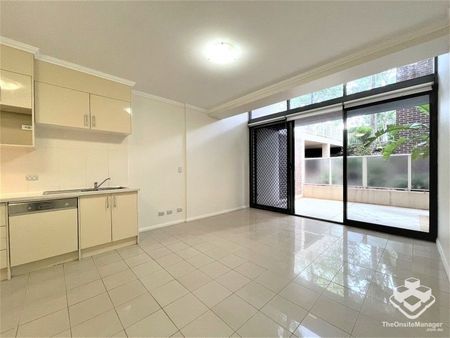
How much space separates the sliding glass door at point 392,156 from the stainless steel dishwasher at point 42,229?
453cm

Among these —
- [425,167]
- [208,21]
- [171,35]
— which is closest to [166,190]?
[171,35]

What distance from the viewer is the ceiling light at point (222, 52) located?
84.4 inches

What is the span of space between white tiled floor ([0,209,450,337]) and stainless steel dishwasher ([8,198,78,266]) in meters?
0.23

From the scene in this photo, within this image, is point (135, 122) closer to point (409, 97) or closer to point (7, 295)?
point (7, 295)

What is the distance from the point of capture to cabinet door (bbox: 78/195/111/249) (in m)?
2.48

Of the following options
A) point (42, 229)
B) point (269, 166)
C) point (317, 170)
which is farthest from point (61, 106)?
point (317, 170)

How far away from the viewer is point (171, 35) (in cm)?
199

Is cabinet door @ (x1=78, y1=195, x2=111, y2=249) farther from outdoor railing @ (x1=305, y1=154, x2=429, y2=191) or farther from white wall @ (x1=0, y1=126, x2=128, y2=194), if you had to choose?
outdoor railing @ (x1=305, y1=154, x2=429, y2=191)

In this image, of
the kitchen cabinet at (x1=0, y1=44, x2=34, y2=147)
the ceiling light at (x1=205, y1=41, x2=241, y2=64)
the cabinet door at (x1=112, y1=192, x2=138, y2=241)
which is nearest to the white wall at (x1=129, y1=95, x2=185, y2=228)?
the cabinet door at (x1=112, y1=192, x2=138, y2=241)

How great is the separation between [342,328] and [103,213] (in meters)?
2.89

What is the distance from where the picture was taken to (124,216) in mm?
2840

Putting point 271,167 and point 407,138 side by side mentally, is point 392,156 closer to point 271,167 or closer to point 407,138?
point 407,138

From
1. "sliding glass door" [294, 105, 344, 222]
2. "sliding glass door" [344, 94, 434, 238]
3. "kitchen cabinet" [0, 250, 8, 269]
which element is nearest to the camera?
A: "kitchen cabinet" [0, 250, 8, 269]

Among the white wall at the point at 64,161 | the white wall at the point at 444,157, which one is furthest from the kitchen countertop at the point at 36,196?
the white wall at the point at 444,157
